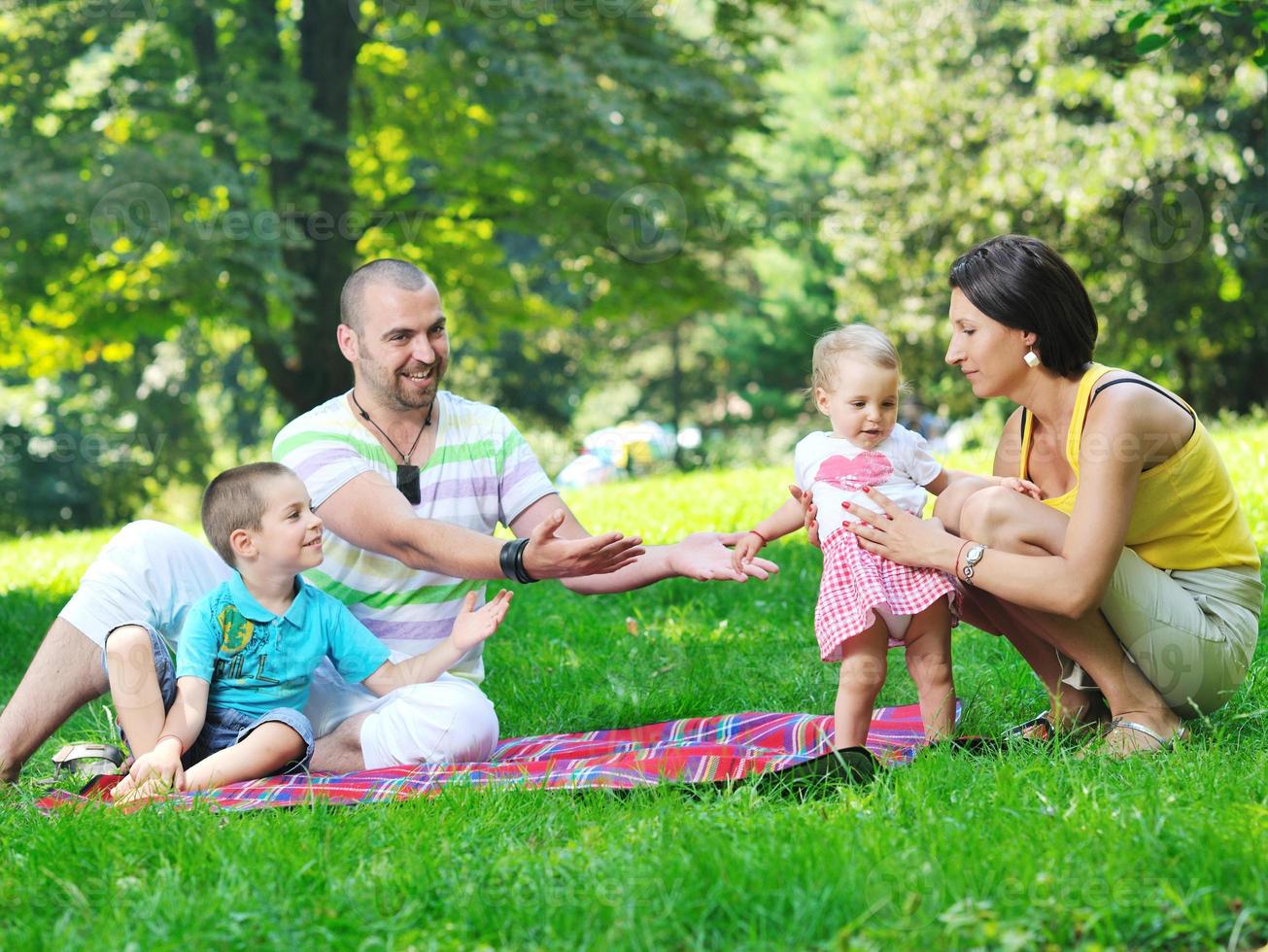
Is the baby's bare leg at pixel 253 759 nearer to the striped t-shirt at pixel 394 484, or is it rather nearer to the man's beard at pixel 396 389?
the striped t-shirt at pixel 394 484

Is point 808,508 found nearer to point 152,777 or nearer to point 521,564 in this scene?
point 521,564

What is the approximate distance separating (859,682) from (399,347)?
1753 millimetres

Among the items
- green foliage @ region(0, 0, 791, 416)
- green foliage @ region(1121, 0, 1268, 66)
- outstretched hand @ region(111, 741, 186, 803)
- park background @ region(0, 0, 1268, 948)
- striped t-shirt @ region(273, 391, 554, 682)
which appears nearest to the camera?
park background @ region(0, 0, 1268, 948)

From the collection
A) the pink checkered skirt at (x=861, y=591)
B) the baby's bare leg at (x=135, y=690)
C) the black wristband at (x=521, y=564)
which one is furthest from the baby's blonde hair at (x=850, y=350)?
the baby's bare leg at (x=135, y=690)

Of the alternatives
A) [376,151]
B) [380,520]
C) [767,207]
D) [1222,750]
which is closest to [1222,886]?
[1222,750]

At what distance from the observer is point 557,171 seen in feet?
45.6

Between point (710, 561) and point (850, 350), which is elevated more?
point (850, 350)

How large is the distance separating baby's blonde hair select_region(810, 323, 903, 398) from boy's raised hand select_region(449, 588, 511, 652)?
1125mm

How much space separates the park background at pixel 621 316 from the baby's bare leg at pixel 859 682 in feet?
1.05

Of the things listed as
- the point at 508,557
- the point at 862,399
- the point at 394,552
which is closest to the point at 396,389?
the point at 394,552

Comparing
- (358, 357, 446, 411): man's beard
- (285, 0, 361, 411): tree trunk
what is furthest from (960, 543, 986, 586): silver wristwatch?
(285, 0, 361, 411): tree trunk

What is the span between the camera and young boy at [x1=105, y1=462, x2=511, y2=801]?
3.71 meters

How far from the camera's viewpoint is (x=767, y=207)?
14.9m

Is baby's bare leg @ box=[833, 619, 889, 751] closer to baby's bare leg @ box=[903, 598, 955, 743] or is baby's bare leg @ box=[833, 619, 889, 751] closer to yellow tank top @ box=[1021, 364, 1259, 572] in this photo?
baby's bare leg @ box=[903, 598, 955, 743]
